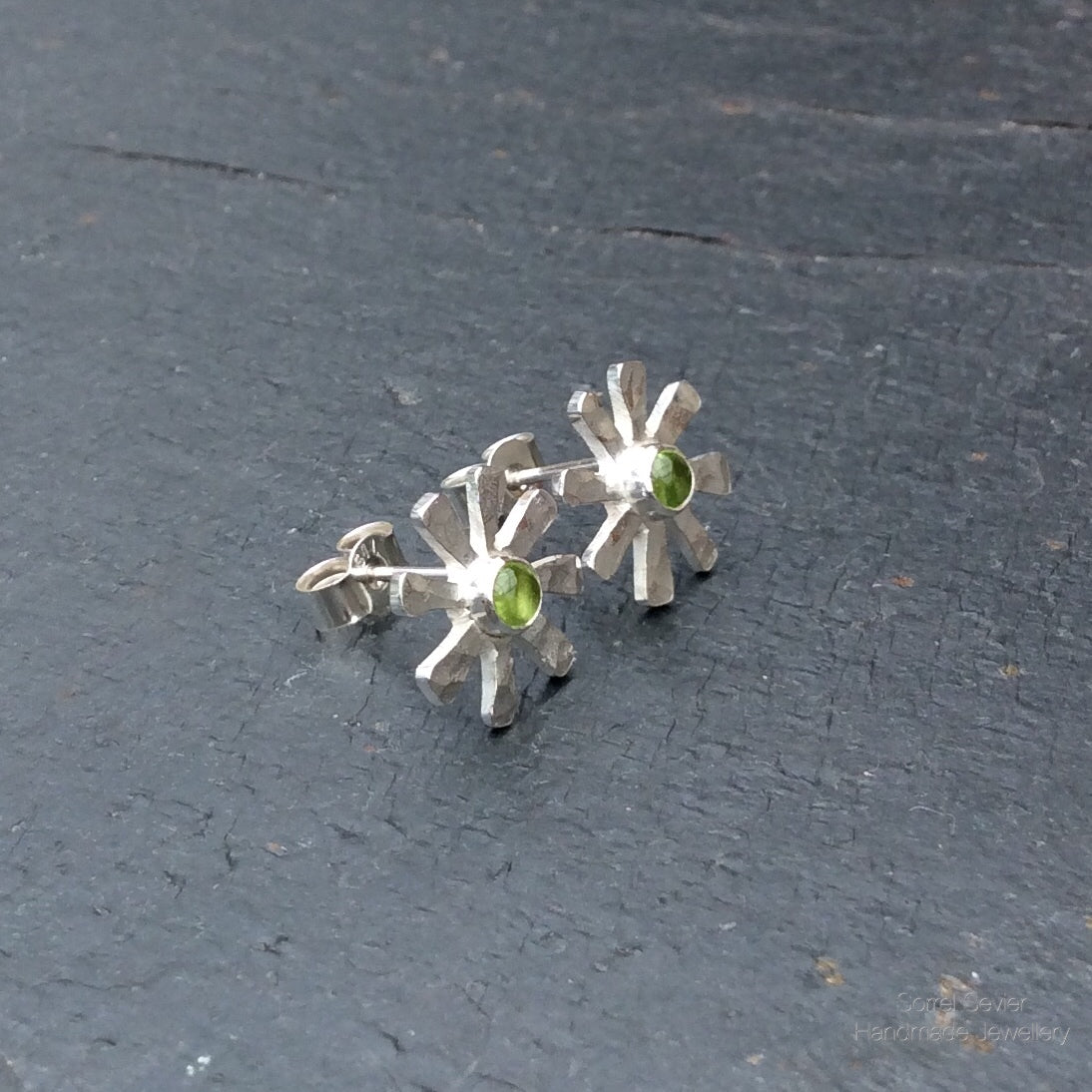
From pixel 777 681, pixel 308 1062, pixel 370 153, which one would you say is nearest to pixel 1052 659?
pixel 777 681

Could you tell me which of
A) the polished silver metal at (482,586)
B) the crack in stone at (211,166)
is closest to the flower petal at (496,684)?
the polished silver metal at (482,586)

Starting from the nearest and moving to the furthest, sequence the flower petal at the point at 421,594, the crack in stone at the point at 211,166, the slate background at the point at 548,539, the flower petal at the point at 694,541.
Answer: the slate background at the point at 548,539 → the flower petal at the point at 421,594 → the flower petal at the point at 694,541 → the crack in stone at the point at 211,166

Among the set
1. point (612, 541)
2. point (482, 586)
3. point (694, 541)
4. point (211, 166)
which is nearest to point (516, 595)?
point (482, 586)

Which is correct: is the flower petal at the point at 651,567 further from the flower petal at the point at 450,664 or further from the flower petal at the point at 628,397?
the flower petal at the point at 450,664

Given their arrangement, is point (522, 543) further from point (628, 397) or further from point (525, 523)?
point (628, 397)

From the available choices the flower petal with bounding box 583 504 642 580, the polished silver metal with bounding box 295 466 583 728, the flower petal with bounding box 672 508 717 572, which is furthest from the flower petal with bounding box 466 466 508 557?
the flower petal with bounding box 672 508 717 572

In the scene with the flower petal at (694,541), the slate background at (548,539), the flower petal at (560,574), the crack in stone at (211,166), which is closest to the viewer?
the slate background at (548,539)
